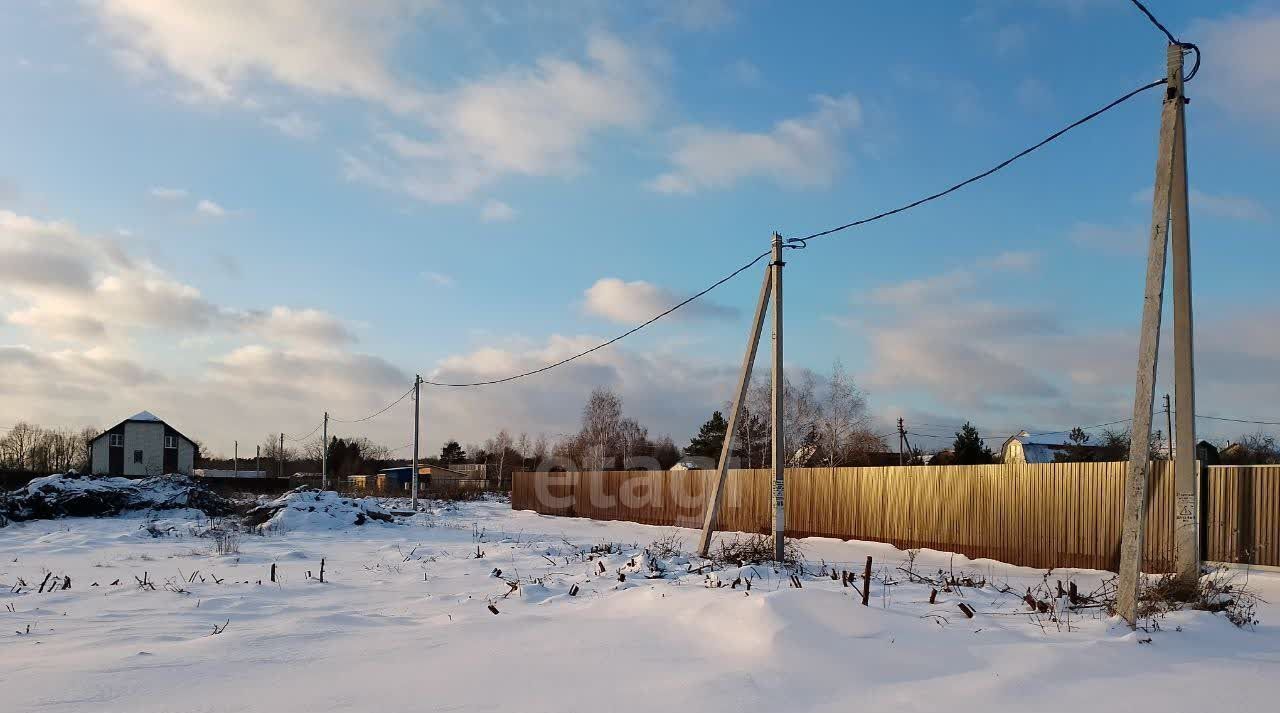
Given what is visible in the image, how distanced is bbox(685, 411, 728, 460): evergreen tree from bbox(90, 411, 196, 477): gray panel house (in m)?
35.9

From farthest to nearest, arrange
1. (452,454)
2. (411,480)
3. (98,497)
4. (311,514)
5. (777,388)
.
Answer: (452,454), (411,480), (98,497), (311,514), (777,388)

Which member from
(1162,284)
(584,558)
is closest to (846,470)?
(584,558)

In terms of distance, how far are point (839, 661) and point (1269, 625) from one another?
15.1 feet

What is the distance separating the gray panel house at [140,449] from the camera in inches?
2466

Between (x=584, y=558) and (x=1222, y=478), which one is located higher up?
(x=1222, y=478)

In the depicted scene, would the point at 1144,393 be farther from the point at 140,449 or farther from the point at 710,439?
the point at 140,449

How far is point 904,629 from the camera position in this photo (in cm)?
657

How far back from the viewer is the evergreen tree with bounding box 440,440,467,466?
3871 inches

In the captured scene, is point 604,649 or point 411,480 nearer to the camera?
point 604,649

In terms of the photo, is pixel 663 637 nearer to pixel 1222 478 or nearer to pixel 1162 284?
pixel 1162 284

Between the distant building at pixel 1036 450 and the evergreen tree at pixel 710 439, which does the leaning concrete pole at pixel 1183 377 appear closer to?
the distant building at pixel 1036 450

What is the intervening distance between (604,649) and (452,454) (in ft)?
312

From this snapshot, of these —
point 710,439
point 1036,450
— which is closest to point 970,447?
point 1036,450

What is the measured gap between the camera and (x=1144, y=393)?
24.6 feet
